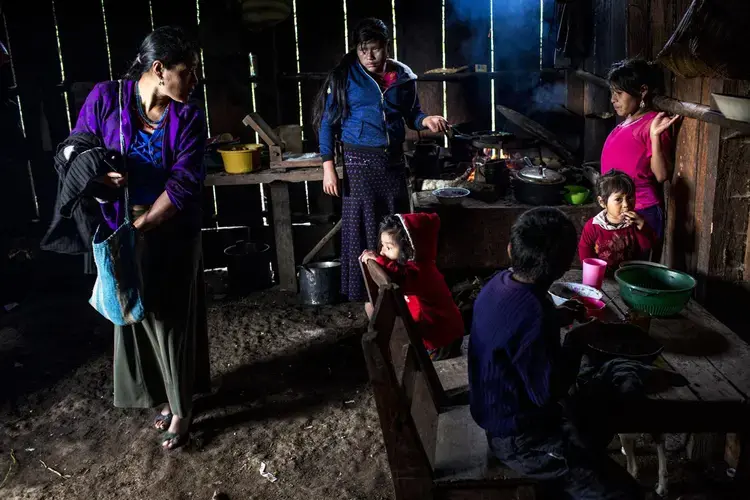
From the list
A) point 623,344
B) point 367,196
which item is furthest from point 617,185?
point 367,196

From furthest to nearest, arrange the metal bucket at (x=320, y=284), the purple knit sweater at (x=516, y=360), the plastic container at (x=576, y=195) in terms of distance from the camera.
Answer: the metal bucket at (x=320, y=284), the plastic container at (x=576, y=195), the purple knit sweater at (x=516, y=360)

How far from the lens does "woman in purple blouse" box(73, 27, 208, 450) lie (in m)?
3.69

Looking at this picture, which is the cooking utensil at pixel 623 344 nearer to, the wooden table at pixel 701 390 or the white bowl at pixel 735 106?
the wooden table at pixel 701 390

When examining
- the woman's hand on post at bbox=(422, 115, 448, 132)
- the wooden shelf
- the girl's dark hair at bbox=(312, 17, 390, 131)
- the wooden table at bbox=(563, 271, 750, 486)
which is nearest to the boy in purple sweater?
the wooden table at bbox=(563, 271, 750, 486)

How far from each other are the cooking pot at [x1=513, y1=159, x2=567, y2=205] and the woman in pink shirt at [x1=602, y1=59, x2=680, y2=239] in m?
0.95

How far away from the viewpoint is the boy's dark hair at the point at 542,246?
8.48 feet

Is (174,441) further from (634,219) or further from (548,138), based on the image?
(548,138)

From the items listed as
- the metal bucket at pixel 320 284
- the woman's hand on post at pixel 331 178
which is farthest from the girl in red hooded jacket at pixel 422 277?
the metal bucket at pixel 320 284

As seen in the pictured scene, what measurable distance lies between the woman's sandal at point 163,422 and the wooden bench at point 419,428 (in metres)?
2.04

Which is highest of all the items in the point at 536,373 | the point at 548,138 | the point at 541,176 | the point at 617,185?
the point at 548,138

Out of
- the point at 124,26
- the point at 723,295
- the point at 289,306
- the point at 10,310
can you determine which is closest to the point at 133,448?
the point at 289,306

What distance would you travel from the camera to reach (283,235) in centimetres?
681

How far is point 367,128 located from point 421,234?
5.69ft

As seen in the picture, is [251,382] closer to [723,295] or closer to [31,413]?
[31,413]
